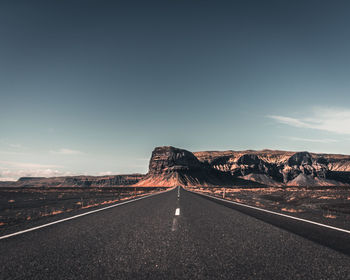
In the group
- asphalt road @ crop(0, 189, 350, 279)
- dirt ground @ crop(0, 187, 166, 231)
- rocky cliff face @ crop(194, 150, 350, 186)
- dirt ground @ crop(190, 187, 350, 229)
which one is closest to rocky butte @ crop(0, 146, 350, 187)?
rocky cliff face @ crop(194, 150, 350, 186)

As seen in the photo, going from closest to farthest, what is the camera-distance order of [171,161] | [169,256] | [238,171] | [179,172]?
[169,256]
[179,172]
[171,161]
[238,171]

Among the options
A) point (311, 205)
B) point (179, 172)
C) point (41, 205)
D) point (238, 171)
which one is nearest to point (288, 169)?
point (238, 171)

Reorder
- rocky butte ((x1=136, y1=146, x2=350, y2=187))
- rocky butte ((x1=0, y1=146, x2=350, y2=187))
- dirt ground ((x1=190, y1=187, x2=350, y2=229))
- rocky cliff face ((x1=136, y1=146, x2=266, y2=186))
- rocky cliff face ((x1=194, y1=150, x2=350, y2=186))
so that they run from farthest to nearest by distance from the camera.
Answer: rocky cliff face ((x1=194, y1=150, x2=350, y2=186)), rocky butte ((x1=136, y1=146, x2=350, y2=187)), rocky butte ((x1=0, y1=146, x2=350, y2=187)), rocky cliff face ((x1=136, y1=146, x2=266, y2=186)), dirt ground ((x1=190, y1=187, x2=350, y2=229))

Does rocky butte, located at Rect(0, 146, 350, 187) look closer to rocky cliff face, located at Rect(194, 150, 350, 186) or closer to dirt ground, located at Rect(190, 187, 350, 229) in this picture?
rocky cliff face, located at Rect(194, 150, 350, 186)

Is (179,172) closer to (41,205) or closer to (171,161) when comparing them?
(171,161)

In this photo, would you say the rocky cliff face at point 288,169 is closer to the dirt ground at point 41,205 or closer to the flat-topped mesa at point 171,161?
the flat-topped mesa at point 171,161

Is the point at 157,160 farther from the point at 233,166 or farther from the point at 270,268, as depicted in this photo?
the point at 270,268

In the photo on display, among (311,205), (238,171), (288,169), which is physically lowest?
(311,205)

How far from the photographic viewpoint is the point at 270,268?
284 cm

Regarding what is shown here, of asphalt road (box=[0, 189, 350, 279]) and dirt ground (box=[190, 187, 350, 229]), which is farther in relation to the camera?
dirt ground (box=[190, 187, 350, 229])

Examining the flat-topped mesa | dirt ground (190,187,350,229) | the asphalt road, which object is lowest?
dirt ground (190,187,350,229)

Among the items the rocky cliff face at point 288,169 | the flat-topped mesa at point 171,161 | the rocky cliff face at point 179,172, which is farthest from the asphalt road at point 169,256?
the rocky cliff face at point 288,169

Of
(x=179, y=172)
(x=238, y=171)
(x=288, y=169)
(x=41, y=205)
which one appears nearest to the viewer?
(x=41, y=205)

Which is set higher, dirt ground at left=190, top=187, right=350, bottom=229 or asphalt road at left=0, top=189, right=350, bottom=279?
asphalt road at left=0, top=189, right=350, bottom=279
